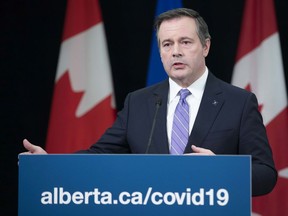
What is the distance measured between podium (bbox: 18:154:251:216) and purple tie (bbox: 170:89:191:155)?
0.60 metres

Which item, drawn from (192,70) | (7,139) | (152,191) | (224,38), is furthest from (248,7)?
→ (152,191)

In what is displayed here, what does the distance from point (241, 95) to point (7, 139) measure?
2410 millimetres

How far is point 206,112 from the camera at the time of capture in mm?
2467

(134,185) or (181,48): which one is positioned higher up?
(181,48)

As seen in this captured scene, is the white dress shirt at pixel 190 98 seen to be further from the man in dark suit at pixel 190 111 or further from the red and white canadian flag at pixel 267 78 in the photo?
the red and white canadian flag at pixel 267 78

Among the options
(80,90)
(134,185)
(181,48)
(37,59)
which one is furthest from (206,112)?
(37,59)

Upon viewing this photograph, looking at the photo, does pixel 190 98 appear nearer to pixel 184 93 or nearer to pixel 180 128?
pixel 184 93

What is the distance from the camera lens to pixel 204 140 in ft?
7.94

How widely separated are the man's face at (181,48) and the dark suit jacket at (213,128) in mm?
94

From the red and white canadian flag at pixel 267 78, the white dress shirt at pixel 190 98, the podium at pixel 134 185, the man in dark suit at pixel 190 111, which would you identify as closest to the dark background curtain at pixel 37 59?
the red and white canadian flag at pixel 267 78

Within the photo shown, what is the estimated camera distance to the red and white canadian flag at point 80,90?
420 cm

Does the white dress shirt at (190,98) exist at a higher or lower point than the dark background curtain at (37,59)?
lower

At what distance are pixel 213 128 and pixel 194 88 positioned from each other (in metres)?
0.23

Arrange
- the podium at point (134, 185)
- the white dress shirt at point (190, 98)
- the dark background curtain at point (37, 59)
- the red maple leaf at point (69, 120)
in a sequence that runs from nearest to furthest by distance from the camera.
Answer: the podium at point (134, 185) → the white dress shirt at point (190, 98) → the red maple leaf at point (69, 120) → the dark background curtain at point (37, 59)
